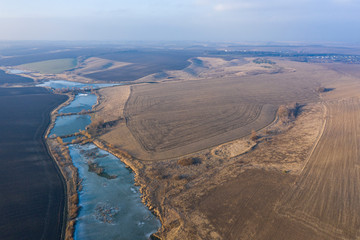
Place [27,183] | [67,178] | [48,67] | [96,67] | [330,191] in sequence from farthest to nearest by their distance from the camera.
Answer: [48,67]
[96,67]
[67,178]
[27,183]
[330,191]

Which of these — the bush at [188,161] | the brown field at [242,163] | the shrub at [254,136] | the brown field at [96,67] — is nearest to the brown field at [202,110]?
the brown field at [242,163]

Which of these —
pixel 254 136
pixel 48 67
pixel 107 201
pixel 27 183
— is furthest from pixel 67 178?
pixel 48 67

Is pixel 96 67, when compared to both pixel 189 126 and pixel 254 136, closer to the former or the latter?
pixel 189 126

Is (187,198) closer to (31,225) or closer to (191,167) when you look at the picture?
(191,167)

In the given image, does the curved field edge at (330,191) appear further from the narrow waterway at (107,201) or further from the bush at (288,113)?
the narrow waterway at (107,201)

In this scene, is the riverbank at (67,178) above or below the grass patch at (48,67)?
below

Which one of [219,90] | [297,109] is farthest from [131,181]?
[219,90]
